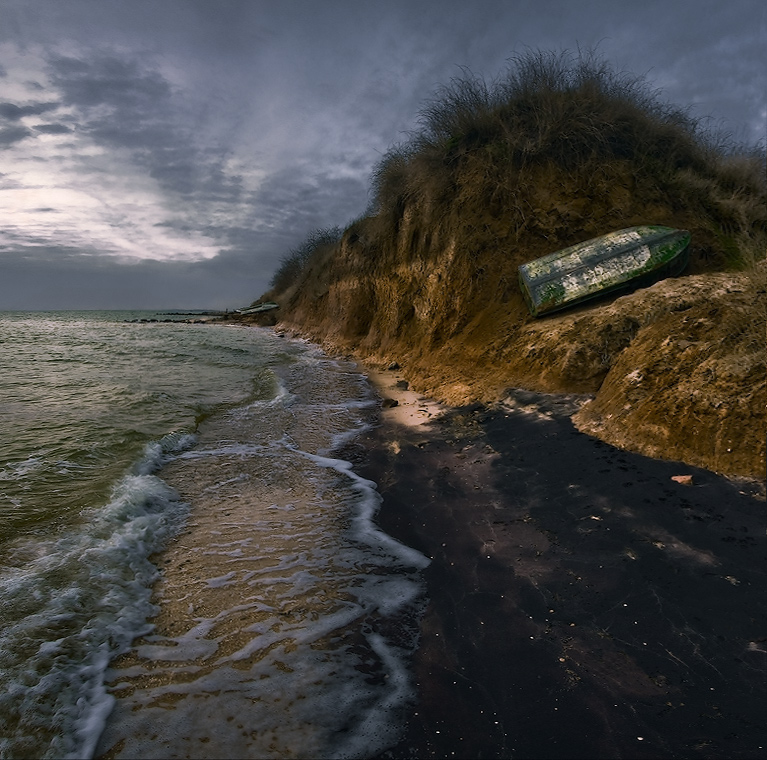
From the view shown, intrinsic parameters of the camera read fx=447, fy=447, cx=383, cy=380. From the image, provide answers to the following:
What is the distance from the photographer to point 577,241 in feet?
30.6

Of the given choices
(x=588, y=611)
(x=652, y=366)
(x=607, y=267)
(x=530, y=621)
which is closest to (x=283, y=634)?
(x=530, y=621)

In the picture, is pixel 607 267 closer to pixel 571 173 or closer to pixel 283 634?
pixel 571 173

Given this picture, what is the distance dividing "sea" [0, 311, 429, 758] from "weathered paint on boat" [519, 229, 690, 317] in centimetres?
427

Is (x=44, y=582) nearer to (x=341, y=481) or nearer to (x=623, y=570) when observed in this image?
(x=341, y=481)

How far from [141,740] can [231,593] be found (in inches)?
43.9

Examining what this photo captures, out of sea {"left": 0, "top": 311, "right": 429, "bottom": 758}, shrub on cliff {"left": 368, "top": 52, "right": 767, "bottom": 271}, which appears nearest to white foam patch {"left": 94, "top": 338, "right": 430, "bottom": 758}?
sea {"left": 0, "top": 311, "right": 429, "bottom": 758}

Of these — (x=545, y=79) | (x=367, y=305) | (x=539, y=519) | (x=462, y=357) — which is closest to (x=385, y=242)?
(x=367, y=305)

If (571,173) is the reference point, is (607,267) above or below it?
below

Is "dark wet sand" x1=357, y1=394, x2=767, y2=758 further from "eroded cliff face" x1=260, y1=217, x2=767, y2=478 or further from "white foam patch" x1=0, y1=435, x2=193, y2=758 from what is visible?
"white foam patch" x1=0, y1=435, x2=193, y2=758

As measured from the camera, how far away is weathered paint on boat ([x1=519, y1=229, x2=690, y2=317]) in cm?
743

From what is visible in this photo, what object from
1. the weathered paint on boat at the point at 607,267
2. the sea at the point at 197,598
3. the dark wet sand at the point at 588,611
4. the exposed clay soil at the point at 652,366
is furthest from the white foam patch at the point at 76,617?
the weathered paint on boat at the point at 607,267

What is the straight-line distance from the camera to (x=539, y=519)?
387 centimetres

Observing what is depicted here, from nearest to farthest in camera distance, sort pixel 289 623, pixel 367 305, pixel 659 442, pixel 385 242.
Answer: pixel 289 623 → pixel 659 442 → pixel 385 242 → pixel 367 305

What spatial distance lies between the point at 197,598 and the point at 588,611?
8.64ft
